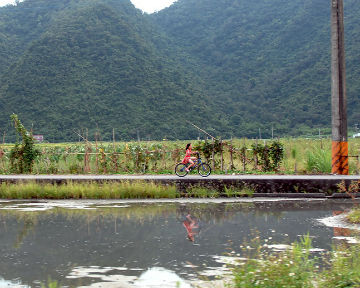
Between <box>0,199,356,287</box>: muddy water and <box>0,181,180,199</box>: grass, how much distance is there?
1.16m

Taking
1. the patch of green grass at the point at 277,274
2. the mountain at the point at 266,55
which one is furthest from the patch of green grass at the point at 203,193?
the mountain at the point at 266,55

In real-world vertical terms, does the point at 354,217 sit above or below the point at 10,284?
above

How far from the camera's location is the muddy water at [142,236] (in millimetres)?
7789

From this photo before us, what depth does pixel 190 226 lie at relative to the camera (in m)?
11.9

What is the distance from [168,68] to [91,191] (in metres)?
89.2

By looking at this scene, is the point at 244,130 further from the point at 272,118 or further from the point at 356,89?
the point at 356,89

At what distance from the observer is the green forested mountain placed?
86.9 meters

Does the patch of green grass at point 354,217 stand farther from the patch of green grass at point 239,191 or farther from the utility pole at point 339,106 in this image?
the utility pole at point 339,106

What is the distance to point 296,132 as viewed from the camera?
297 ft

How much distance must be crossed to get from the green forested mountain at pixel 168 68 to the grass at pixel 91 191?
203 ft

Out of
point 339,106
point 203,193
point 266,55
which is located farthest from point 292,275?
point 266,55

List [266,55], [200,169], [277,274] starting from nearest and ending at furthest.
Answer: [277,274] < [200,169] < [266,55]

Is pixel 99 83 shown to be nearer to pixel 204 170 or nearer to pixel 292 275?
pixel 204 170

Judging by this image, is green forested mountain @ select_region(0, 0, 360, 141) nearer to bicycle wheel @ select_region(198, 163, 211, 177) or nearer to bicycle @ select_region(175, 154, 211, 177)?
bicycle @ select_region(175, 154, 211, 177)
